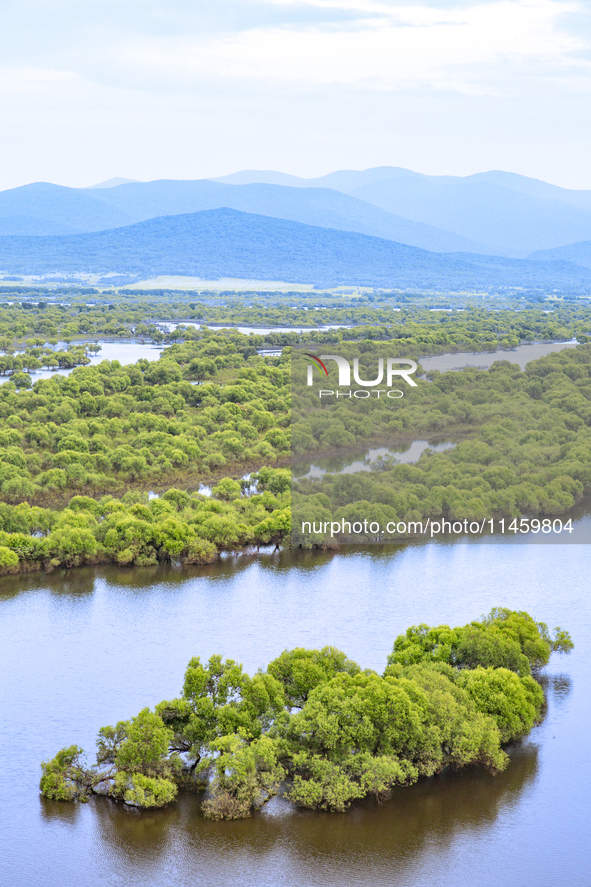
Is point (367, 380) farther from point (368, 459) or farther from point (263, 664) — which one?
point (263, 664)

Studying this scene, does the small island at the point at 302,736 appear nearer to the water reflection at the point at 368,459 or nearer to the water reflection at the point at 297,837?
the water reflection at the point at 297,837

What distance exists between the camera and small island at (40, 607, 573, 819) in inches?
701

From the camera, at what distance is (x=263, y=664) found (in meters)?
23.4

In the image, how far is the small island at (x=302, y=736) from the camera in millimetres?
17812

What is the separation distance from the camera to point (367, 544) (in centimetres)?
3294

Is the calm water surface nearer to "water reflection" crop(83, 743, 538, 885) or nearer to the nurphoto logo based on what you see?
"water reflection" crop(83, 743, 538, 885)

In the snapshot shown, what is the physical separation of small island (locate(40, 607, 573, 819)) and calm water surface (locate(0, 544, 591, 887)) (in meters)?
0.39

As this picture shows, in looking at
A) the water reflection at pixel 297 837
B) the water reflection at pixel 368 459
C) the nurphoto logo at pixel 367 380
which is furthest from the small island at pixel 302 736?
the water reflection at pixel 368 459

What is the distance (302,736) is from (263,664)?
510cm

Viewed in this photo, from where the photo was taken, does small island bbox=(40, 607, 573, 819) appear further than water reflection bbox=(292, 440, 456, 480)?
No

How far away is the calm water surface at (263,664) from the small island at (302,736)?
1.29ft

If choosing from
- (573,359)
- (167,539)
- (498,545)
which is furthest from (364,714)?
(573,359)

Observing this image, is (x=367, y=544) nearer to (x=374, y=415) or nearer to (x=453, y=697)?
(x=374, y=415)

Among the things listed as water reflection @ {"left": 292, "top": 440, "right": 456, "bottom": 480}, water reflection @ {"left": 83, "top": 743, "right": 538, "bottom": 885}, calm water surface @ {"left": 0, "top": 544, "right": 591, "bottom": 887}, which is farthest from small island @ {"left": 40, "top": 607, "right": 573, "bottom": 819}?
water reflection @ {"left": 292, "top": 440, "right": 456, "bottom": 480}
